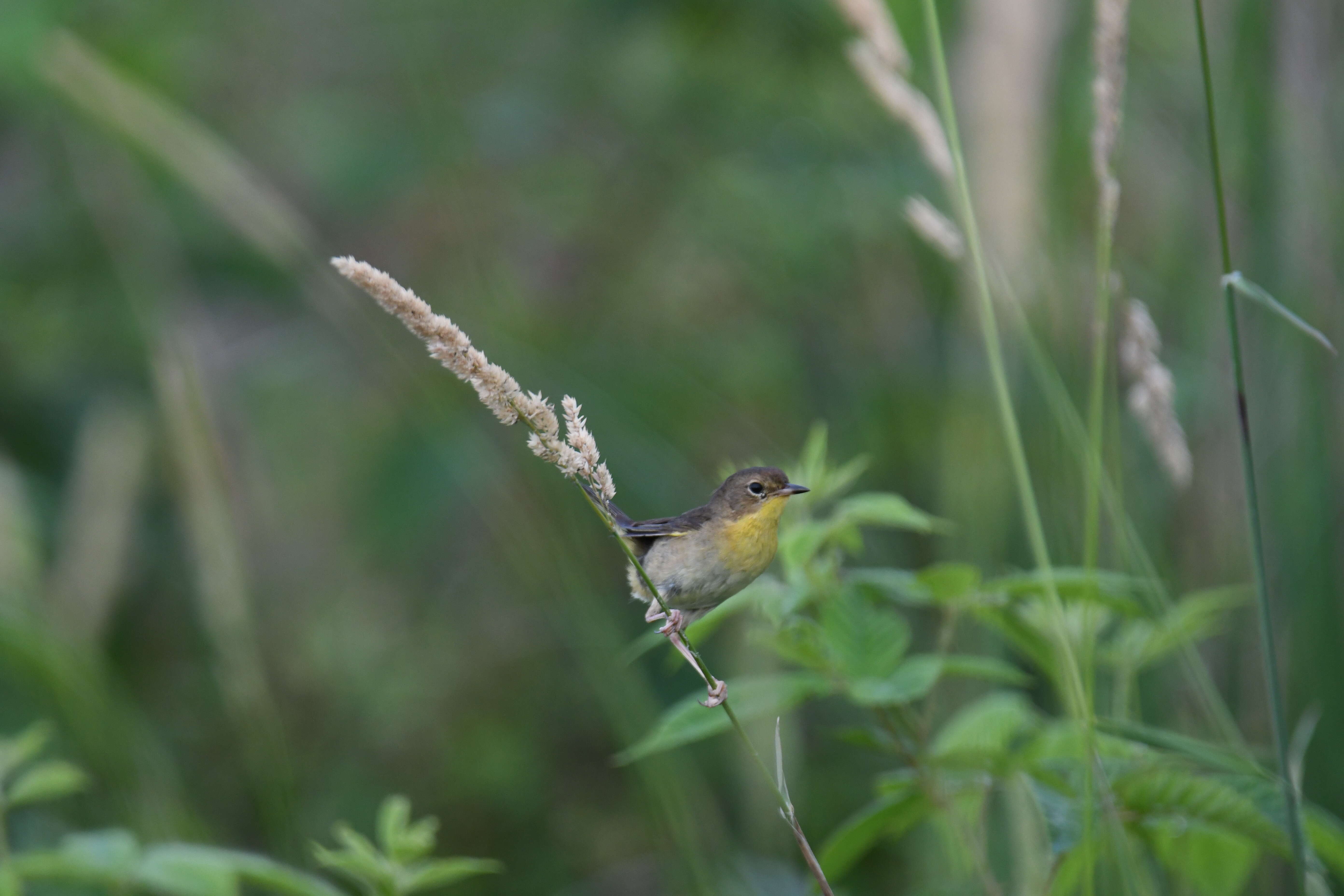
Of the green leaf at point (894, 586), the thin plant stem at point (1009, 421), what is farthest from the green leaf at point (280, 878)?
the thin plant stem at point (1009, 421)

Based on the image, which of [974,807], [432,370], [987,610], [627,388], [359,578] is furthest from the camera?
[359,578]

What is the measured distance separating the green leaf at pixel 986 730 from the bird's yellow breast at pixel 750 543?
289 millimetres

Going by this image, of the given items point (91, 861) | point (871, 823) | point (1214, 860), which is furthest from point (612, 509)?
point (1214, 860)

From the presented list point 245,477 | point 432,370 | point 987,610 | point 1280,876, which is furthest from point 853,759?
point 245,477

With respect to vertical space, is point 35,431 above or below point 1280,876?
above

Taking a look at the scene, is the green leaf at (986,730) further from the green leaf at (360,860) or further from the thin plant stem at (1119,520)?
the green leaf at (360,860)

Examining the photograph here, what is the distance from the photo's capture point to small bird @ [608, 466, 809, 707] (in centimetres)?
118

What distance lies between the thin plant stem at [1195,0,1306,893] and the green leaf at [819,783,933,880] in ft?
1.25

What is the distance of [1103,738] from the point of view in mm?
1342

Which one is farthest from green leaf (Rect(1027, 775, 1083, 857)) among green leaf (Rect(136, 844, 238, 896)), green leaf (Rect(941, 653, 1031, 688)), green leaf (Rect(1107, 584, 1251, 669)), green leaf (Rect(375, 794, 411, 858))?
green leaf (Rect(136, 844, 238, 896))

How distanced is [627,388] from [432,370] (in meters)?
0.65

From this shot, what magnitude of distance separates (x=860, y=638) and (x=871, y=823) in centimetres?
20

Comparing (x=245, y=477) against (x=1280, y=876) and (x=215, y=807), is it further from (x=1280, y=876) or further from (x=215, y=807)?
(x=1280, y=876)

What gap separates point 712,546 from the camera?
121cm
